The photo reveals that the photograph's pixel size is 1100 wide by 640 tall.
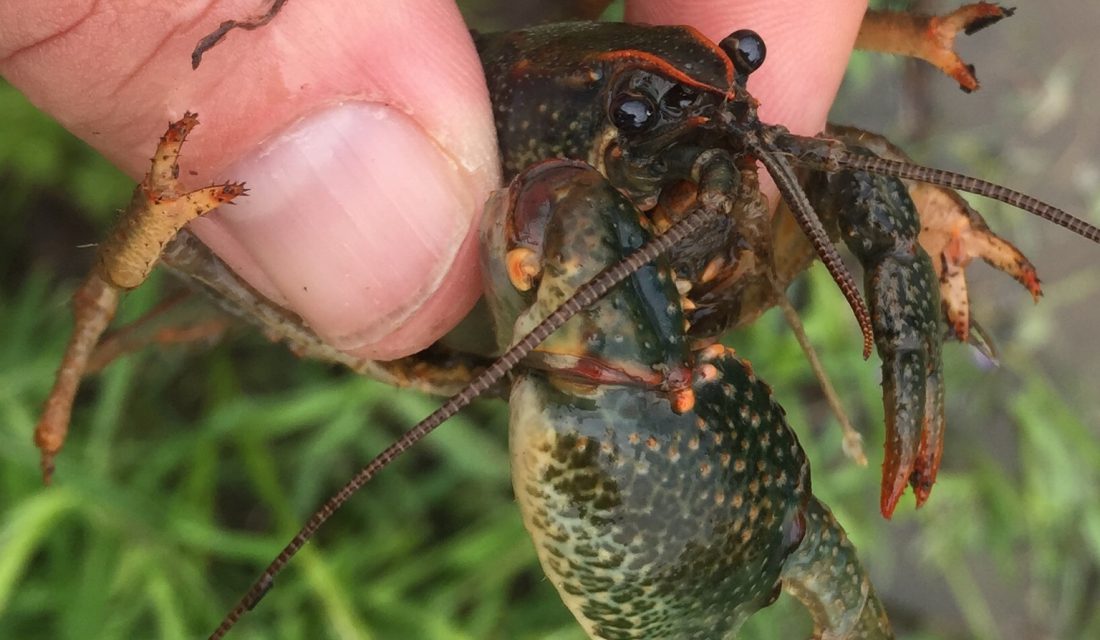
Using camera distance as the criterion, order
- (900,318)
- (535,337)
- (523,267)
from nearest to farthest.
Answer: (535,337) < (523,267) < (900,318)

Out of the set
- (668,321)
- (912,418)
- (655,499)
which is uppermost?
(668,321)

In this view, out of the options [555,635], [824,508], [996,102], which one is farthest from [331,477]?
[996,102]

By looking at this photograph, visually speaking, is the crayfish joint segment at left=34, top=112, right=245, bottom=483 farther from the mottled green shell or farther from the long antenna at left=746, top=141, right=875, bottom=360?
the long antenna at left=746, top=141, right=875, bottom=360

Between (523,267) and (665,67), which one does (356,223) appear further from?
(665,67)

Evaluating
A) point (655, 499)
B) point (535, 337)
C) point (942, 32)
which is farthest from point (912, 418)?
point (942, 32)

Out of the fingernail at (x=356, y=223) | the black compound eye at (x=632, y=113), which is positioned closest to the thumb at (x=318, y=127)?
the fingernail at (x=356, y=223)

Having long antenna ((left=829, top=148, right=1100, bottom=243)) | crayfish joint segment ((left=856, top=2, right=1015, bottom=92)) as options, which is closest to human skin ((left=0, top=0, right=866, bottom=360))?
long antenna ((left=829, top=148, right=1100, bottom=243))

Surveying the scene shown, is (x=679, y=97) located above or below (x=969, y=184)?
above
